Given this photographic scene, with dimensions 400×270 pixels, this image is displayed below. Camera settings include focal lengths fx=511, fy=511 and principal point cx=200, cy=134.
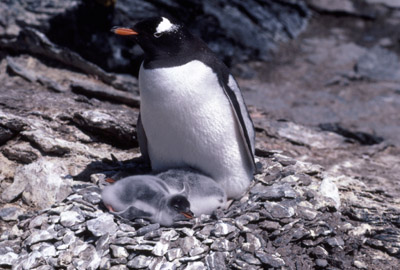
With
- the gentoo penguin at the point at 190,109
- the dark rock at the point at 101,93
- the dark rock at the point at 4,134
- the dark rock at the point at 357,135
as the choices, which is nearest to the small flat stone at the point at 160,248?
the gentoo penguin at the point at 190,109

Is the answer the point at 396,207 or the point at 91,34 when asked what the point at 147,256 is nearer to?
the point at 396,207

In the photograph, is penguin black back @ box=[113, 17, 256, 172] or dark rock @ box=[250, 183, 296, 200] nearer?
penguin black back @ box=[113, 17, 256, 172]

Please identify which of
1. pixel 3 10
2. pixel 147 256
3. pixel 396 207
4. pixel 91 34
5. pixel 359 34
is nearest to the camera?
pixel 147 256

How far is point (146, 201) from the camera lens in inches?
88.2

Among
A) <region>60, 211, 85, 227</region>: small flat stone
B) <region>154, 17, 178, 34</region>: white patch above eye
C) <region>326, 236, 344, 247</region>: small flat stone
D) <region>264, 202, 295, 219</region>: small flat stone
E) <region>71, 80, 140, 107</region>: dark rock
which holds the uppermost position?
<region>154, 17, 178, 34</region>: white patch above eye

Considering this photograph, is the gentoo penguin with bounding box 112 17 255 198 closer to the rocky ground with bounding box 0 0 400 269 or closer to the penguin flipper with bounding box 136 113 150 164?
the penguin flipper with bounding box 136 113 150 164

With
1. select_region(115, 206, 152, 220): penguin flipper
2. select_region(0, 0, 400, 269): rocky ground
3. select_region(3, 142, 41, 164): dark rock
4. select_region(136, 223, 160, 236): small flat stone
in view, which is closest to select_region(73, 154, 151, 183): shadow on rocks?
select_region(0, 0, 400, 269): rocky ground

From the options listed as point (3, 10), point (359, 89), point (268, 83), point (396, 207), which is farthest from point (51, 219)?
point (359, 89)

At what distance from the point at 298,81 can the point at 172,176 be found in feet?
11.7

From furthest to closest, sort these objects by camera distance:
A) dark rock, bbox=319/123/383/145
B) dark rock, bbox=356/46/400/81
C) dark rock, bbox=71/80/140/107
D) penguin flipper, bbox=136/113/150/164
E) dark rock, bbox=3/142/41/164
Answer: dark rock, bbox=356/46/400/81 < dark rock, bbox=319/123/383/145 < dark rock, bbox=71/80/140/107 < dark rock, bbox=3/142/41/164 < penguin flipper, bbox=136/113/150/164

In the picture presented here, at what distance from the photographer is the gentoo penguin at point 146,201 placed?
7.27 ft

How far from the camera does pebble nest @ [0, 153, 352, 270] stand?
6.86 ft

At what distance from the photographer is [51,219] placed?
2268 mm

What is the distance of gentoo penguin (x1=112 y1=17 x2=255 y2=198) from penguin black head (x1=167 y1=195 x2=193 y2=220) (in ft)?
0.98
